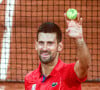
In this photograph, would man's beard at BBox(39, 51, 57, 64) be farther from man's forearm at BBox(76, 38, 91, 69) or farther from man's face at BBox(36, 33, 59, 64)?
man's forearm at BBox(76, 38, 91, 69)

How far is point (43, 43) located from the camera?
3.20 m


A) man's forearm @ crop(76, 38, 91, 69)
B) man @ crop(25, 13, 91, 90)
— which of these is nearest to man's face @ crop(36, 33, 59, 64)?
man @ crop(25, 13, 91, 90)

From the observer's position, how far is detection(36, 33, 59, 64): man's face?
3086 millimetres

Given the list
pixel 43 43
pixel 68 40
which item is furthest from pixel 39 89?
pixel 68 40

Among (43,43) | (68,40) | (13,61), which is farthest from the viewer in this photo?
(68,40)

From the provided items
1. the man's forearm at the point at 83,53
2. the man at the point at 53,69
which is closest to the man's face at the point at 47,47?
the man at the point at 53,69

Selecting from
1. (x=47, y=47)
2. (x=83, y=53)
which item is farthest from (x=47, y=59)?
(x=83, y=53)

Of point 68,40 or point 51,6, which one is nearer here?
point 68,40

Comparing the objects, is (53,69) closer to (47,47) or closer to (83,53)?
(47,47)

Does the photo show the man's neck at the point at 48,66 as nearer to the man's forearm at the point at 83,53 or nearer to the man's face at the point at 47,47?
the man's face at the point at 47,47

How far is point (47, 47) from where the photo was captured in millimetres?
3135

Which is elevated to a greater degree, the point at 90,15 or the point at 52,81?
the point at 90,15

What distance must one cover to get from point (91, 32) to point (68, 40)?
690 mm

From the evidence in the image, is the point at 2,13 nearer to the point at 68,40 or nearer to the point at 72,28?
the point at 68,40
